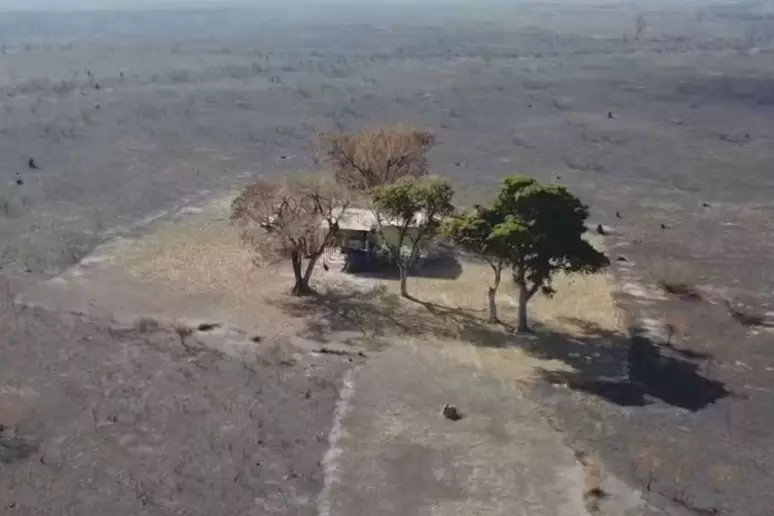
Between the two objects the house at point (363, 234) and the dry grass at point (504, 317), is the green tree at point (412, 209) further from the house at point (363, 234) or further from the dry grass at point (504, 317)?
the dry grass at point (504, 317)

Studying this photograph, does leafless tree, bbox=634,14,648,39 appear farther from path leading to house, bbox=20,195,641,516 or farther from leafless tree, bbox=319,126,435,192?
path leading to house, bbox=20,195,641,516

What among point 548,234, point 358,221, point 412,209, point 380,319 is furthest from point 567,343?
point 358,221

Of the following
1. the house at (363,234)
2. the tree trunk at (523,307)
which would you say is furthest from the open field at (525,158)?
the house at (363,234)

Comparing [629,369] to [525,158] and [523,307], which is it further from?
[525,158]

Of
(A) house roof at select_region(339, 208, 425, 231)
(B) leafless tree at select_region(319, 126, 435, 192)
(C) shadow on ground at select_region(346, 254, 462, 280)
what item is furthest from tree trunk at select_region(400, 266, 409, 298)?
(B) leafless tree at select_region(319, 126, 435, 192)

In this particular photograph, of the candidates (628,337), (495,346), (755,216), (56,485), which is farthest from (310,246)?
(755,216)
